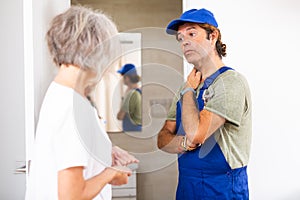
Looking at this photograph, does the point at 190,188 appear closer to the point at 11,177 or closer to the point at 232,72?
the point at 232,72

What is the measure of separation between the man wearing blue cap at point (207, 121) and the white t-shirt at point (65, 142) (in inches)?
9.0

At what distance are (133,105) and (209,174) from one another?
56 cm

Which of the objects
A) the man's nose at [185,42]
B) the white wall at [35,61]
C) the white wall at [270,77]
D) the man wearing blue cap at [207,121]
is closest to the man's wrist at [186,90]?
the man wearing blue cap at [207,121]

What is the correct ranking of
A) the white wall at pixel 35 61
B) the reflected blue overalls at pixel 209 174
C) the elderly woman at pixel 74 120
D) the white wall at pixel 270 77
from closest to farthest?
the elderly woman at pixel 74 120
the white wall at pixel 35 61
the reflected blue overalls at pixel 209 174
the white wall at pixel 270 77

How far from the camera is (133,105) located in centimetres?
97

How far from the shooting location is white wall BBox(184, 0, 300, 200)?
1.91 metres

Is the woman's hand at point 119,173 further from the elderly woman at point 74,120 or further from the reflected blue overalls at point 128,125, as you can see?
the reflected blue overalls at point 128,125

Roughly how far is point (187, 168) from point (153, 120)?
1.44ft

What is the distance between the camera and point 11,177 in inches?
79.9

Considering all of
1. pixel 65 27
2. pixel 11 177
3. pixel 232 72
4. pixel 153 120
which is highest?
pixel 65 27

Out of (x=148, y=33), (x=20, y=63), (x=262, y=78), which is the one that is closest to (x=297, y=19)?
(x=262, y=78)

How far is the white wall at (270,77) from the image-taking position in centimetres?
191

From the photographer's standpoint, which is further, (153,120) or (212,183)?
(212,183)

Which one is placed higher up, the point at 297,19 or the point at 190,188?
the point at 297,19
